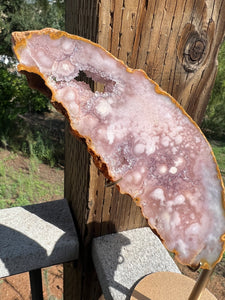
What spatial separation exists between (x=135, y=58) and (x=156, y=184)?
0.43 meters

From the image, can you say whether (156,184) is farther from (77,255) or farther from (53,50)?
(77,255)

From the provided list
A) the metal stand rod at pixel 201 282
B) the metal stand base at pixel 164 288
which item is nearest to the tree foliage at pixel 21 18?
the metal stand base at pixel 164 288

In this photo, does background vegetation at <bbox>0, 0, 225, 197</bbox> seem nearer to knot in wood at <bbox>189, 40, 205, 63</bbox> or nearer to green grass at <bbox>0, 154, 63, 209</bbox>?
green grass at <bbox>0, 154, 63, 209</bbox>

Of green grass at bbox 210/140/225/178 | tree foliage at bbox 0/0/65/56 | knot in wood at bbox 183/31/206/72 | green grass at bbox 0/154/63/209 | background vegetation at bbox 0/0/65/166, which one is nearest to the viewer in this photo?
knot in wood at bbox 183/31/206/72

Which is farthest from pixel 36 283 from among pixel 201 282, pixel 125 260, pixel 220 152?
pixel 220 152

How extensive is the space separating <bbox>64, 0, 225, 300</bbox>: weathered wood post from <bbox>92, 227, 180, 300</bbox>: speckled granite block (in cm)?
5

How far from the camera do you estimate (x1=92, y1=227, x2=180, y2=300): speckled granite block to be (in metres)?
0.80

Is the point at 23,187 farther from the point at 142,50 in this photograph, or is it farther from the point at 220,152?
the point at 220,152

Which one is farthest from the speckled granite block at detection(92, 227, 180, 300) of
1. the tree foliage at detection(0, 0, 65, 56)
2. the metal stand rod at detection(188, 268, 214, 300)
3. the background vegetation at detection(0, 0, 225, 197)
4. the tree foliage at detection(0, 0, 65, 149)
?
the tree foliage at detection(0, 0, 65, 56)

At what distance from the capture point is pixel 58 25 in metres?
6.45

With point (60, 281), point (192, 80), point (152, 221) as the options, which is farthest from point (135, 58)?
point (60, 281)

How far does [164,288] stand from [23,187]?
3151 millimetres

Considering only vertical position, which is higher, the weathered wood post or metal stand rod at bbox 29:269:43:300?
the weathered wood post

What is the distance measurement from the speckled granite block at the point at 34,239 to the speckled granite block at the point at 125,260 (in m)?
0.12
